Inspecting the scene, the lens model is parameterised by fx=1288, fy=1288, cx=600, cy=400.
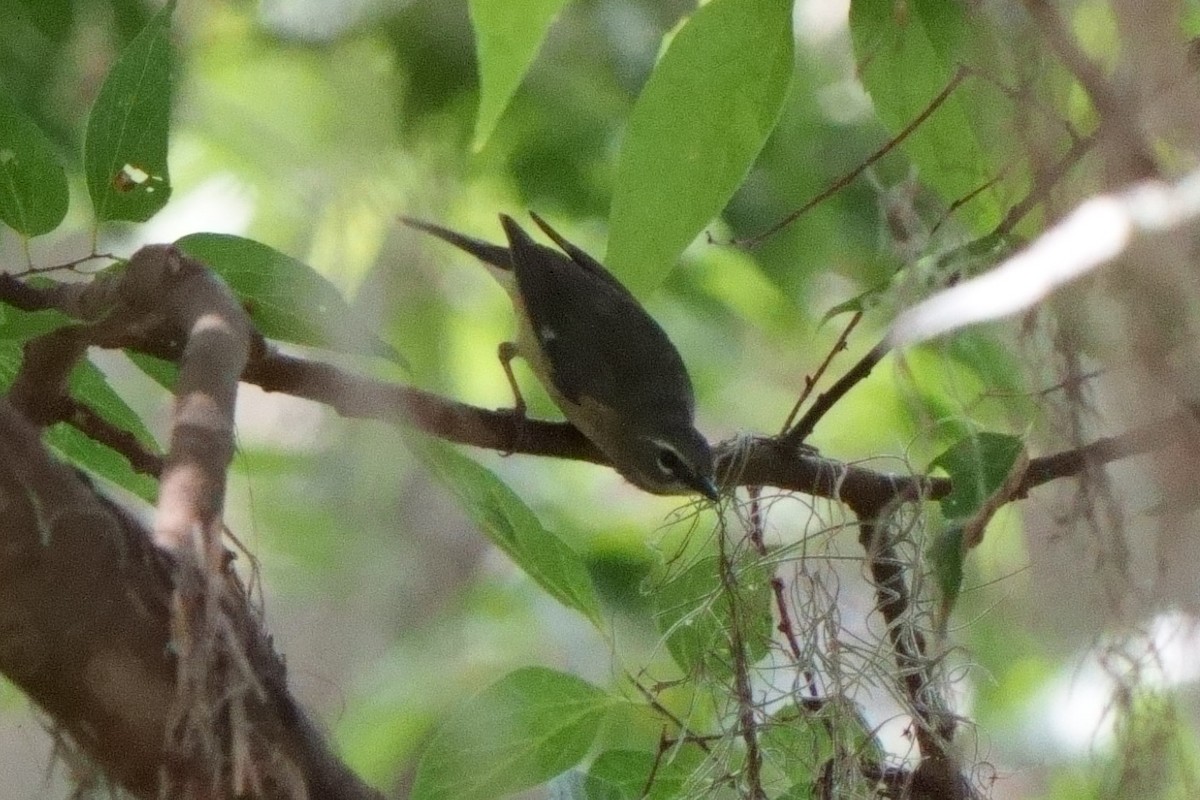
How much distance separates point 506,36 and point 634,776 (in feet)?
2.21

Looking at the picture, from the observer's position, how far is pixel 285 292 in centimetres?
96

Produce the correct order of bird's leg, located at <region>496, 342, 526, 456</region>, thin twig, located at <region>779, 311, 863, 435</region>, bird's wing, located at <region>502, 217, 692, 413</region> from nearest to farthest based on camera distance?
1. thin twig, located at <region>779, 311, 863, 435</region>
2. bird's leg, located at <region>496, 342, 526, 456</region>
3. bird's wing, located at <region>502, 217, 692, 413</region>

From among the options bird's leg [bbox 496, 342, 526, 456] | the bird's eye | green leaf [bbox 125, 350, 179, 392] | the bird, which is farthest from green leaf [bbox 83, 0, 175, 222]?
the bird's eye

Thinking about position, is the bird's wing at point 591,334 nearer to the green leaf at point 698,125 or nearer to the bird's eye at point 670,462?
the bird's eye at point 670,462

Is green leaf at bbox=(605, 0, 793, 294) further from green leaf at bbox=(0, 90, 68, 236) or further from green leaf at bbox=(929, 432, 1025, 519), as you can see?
green leaf at bbox=(0, 90, 68, 236)

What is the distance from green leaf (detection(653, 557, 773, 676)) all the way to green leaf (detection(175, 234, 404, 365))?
1.18 feet

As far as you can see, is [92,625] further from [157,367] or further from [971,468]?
[971,468]

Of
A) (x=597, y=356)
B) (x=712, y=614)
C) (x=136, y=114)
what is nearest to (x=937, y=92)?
(x=712, y=614)

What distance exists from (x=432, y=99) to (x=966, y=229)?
79 cm

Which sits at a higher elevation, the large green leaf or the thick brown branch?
the large green leaf

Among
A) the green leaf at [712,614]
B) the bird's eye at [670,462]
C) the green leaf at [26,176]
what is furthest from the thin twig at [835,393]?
the green leaf at [26,176]

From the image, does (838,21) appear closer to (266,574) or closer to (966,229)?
(966,229)

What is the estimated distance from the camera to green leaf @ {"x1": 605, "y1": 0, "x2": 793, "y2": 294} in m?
1.00

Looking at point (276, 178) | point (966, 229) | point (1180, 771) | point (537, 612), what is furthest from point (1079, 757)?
point (276, 178)
